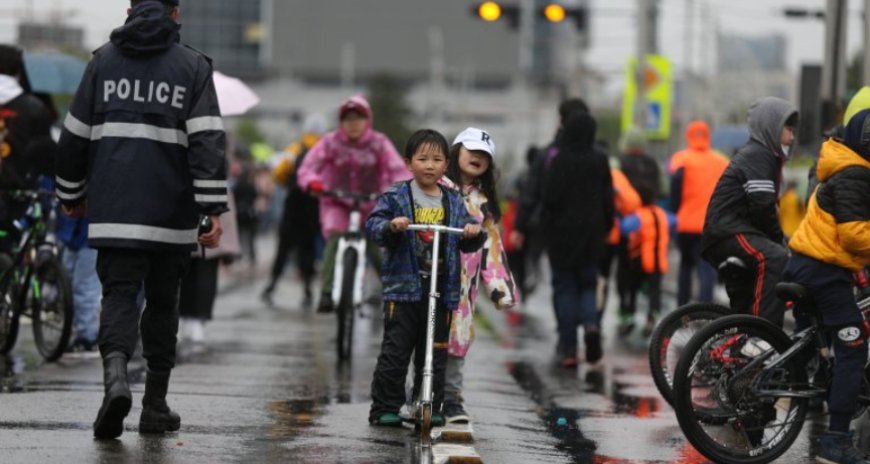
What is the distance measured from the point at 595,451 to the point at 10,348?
474cm


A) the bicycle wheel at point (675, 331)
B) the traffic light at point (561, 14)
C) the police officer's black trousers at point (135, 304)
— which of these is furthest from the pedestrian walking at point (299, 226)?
the police officer's black trousers at point (135, 304)

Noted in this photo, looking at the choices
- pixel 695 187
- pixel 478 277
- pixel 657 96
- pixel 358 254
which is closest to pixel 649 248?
pixel 695 187

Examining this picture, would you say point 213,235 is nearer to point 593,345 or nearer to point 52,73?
point 593,345

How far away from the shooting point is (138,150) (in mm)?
7832

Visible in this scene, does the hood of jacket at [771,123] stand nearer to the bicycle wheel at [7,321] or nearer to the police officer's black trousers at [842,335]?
the police officer's black trousers at [842,335]

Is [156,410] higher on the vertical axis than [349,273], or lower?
lower

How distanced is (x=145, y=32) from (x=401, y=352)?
2.05 meters

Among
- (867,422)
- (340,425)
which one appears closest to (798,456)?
(867,422)

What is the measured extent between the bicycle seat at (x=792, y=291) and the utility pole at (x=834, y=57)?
736cm

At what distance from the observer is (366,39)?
160500mm

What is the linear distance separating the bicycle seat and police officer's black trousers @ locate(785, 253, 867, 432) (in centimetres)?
6

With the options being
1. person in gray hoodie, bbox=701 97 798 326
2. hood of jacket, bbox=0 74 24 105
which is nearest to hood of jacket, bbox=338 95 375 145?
hood of jacket, bbox=0 74 24 105

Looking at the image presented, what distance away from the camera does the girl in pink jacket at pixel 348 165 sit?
13094mm

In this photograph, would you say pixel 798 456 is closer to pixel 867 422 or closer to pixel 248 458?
pixel 867 422
